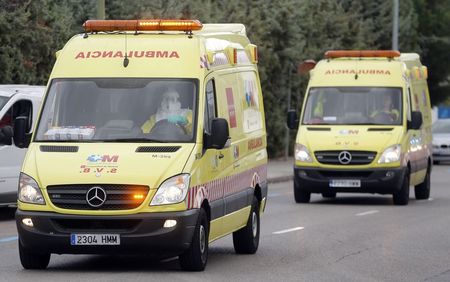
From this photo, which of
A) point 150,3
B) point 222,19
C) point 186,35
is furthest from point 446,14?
point 186,35

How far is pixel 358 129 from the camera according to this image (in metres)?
25.9

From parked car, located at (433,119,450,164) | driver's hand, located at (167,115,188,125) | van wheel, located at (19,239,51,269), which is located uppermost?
driver's hand, located at (167,115,188,125)

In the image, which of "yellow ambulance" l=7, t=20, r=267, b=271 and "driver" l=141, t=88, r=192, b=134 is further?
"driver" l=141, t=88, r=192, b=134

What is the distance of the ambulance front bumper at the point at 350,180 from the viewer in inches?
1013

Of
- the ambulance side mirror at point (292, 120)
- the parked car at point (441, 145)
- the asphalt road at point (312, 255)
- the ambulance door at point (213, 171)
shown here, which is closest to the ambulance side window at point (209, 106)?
the ambulance door at point (213, 171)

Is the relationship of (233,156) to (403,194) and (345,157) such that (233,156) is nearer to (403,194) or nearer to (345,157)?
(345,157)

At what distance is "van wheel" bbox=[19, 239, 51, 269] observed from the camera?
45.1 ft

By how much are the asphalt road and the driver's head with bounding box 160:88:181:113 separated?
1.53m

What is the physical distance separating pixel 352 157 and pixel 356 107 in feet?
3.38

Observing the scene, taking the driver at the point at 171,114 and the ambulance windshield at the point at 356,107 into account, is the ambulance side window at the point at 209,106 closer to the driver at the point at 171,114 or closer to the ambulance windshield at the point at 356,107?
the driver at the point at 171,114

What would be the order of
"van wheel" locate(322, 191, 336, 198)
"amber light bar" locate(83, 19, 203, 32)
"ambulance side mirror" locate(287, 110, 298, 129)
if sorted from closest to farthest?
1. "amber light bar" locate(83, 19, 203, 32)
2. "ambulance side mirror" locate(287, 110, 298, 129)
3. "van wheel" locate(322, 191, 336, 198)

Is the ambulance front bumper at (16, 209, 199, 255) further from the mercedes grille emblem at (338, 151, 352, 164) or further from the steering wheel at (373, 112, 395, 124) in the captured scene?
the steering wheel at (373, 112, 395, 124)

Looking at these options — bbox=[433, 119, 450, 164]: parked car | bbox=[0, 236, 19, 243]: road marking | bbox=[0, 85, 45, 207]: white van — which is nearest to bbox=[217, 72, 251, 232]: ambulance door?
bbox=[0, 236, 19, 243]: road marking

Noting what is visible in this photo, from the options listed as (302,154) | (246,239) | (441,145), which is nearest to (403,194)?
(302,154)
